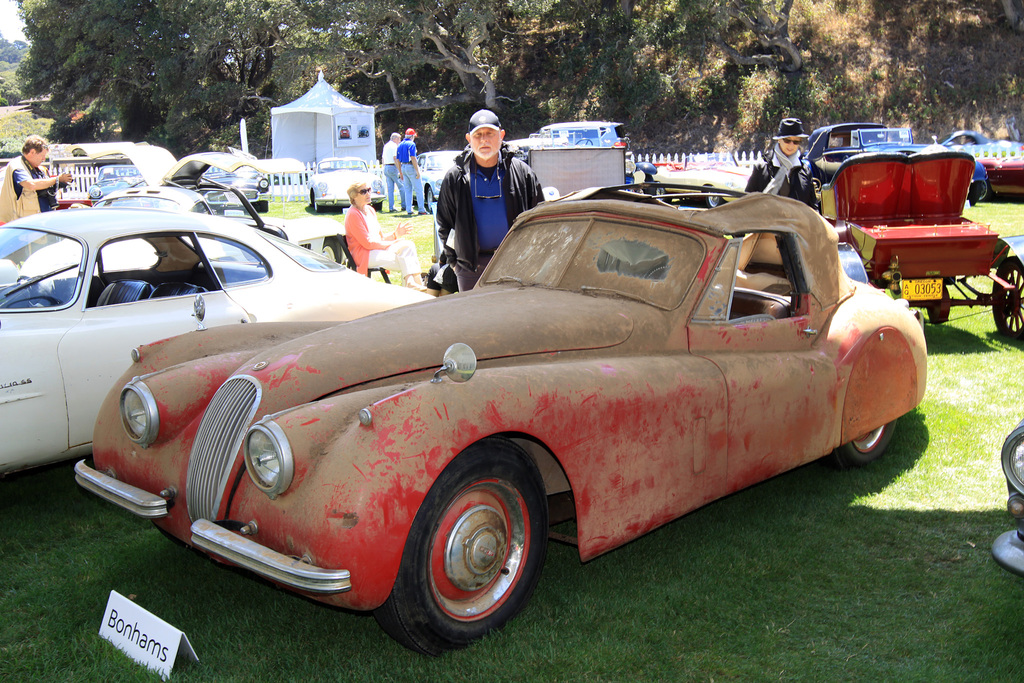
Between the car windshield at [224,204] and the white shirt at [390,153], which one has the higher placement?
the white shirt at [390,153]

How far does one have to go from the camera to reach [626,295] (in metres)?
3.78

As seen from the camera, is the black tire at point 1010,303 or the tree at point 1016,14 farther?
the tree at point 1016,14

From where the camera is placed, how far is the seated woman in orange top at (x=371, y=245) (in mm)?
8469

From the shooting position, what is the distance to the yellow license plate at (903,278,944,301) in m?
6.82

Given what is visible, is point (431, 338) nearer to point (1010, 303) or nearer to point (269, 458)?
point (269, 458)

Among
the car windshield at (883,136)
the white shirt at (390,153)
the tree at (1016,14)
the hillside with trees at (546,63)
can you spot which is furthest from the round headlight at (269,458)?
the tree at (1016,14)

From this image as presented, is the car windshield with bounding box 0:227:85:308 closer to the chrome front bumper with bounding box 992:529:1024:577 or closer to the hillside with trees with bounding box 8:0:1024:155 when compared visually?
the chrome front bumper with bounding box 992:529:1024:577

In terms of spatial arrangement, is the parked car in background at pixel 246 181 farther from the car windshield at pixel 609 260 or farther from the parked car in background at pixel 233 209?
the car windshield at pixel 609 260

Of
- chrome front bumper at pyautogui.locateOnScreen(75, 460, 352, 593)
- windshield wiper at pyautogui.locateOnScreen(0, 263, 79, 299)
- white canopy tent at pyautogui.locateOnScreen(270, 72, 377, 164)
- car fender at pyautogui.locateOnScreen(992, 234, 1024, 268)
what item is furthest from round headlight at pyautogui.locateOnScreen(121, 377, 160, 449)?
white canopy tent at pyautogui.locateOnScreen(270, 72, 377, 164)

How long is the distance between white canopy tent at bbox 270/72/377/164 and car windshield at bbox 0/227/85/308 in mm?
23158

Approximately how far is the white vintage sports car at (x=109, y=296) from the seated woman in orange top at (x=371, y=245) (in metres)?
2.76

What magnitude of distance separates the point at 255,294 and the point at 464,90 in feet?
113

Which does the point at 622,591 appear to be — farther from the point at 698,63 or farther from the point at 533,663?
the point at 698,63

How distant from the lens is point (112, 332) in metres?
4.39
